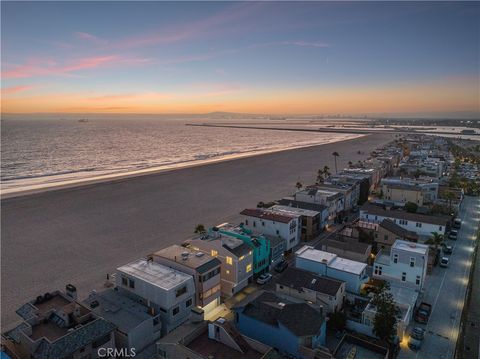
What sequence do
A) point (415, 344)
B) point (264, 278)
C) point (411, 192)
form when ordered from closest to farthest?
point (415, 344)
point (264, 278)
point (411, 192)

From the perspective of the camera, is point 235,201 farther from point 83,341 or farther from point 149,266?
point 83,341

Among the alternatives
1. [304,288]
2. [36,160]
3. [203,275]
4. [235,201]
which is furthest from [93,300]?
[36,160]

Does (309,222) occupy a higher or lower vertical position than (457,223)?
higher

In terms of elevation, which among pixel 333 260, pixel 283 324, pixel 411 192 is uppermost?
pixel 411 192

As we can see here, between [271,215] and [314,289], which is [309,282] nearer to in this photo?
[314,289]

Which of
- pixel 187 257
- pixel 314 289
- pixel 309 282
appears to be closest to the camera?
pixel 314 289

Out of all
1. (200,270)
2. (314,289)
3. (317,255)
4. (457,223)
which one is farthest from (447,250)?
(200,270)

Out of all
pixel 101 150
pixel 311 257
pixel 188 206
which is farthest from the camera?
pixel 101 150
